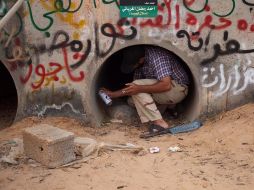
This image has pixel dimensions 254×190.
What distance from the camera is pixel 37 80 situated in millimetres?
6516

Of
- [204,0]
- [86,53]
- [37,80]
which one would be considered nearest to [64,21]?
[86,53]

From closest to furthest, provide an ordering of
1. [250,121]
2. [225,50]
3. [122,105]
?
[250,121], [225,50], [122,105]

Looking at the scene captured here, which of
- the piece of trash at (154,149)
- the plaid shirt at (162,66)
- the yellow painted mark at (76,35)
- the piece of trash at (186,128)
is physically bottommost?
the piece of trash at (154,149)

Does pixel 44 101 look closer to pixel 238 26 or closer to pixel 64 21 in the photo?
pixel 64 21

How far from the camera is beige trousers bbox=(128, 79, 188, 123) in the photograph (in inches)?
249

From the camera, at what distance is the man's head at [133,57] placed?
263 inches

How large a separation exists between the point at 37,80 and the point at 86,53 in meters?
0.80

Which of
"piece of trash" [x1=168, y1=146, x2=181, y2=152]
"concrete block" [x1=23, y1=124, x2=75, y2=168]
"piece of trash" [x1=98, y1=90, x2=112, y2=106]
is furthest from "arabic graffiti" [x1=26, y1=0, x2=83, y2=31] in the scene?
"piece of trash" [x1=168, y1=146, x2=181, y2=152]

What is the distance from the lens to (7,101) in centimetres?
833

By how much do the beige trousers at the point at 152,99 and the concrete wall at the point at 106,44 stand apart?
0.89 ft

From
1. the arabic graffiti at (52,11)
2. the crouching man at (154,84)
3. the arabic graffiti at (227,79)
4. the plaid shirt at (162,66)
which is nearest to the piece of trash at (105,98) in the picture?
the crouching man at (154,84)

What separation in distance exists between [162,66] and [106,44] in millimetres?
795

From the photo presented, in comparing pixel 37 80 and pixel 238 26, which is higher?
pixel 238 26

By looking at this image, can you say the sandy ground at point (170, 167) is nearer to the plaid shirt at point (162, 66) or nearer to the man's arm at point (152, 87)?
the man's arm at point (152, 87)
